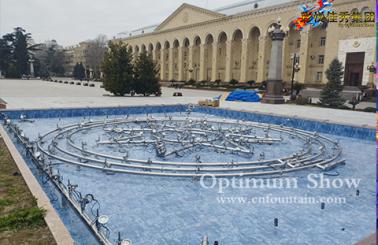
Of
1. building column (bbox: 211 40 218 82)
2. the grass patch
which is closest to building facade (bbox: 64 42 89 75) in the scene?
building column (bbox: 211 40 218 82)

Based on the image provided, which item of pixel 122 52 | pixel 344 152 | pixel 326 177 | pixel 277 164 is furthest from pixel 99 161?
pixel 122 52

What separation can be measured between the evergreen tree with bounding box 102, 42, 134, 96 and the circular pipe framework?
11.7 m

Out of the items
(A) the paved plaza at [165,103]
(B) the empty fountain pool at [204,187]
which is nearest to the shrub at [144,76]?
(A) the paved plaza at [165,103]

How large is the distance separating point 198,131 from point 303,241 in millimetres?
7151

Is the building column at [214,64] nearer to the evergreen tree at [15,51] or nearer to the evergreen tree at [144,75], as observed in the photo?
the evergreen tree at [144,75]

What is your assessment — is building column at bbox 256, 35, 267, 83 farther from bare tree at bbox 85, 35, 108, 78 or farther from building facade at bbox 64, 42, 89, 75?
building facade at bbox 64, 42, 89, 75

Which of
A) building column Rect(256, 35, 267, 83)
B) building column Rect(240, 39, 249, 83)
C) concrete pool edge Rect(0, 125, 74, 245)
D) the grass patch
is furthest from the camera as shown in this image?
building column Rect(240, 39, 249, 83)

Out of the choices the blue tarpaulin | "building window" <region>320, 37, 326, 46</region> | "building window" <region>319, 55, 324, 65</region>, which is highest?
"building window" <region>320, 37, 326, 46</region>

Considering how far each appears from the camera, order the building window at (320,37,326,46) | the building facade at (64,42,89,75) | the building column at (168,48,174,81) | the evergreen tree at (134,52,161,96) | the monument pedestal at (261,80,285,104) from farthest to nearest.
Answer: the building facade at (64,42,89,75), the building column at (168,48,174,81), the building window at (320,37,326,46), the evergreen tree at (134,52,161,96), the monument pedestal at (261,80,285,104)

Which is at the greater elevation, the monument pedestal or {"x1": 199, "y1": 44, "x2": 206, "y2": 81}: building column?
{"x1": 199, "y1": 44, "x2": 206, "y2": 81}: building column

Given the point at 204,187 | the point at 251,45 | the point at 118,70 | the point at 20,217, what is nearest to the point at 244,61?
the point at 251,45

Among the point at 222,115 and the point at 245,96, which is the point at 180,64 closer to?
the point at 245,96

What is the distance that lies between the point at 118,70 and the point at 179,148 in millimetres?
17046

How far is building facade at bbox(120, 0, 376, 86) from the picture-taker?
111 feet
